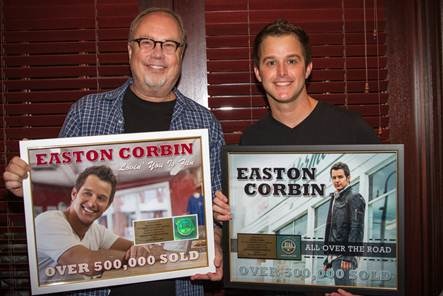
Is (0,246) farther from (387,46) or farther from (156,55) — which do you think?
(387,46)

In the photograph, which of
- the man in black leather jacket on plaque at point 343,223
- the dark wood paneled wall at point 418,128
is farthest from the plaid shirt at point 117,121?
the dark wood paneled wall at point 418,128

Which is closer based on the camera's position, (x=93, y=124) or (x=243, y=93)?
(x=93, y=124)

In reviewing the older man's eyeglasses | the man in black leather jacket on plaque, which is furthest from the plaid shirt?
the man in black leather jacket on plaque

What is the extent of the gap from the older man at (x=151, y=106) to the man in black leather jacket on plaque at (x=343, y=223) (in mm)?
384

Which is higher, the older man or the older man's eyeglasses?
the older man's eyeglasses

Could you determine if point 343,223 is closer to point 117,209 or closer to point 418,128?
point 117,209

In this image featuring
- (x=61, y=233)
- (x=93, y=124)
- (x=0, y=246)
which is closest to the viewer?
(x=61, y=233)

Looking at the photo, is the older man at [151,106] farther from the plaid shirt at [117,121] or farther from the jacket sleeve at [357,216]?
the jacket sleeve at [357,216]

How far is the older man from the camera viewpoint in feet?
4.75

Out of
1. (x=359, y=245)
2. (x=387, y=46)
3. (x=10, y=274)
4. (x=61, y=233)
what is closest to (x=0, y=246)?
(x=10, y=274)

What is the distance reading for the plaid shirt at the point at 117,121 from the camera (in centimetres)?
145

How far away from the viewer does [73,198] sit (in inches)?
50.1

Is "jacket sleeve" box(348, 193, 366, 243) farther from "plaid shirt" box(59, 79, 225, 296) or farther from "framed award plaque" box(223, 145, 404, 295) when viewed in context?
"plaid shirt" box(59, 79, 225, 296)

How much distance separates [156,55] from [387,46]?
1129 millimetres
